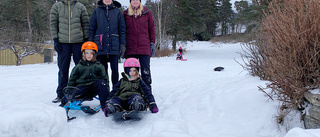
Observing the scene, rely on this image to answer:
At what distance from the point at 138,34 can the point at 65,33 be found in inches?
49.5

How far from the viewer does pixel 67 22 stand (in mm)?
3764

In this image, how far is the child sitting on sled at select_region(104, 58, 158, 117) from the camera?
9.51ft

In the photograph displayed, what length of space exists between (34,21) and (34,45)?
11.1 m

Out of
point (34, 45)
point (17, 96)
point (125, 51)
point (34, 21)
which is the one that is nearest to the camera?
point (125, 51)

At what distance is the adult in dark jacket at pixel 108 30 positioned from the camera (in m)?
3.54

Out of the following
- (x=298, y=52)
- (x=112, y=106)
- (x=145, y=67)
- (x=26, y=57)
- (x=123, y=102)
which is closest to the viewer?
(x=298, y=52)

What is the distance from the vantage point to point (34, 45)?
1367 cm

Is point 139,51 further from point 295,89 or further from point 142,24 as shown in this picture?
point 295,89

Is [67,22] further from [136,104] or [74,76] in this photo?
[136,104]

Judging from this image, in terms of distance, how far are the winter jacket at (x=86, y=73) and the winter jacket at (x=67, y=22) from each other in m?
0.58

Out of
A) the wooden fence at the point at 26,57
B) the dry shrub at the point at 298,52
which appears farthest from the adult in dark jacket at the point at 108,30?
the wooden fence at the point at 26,57

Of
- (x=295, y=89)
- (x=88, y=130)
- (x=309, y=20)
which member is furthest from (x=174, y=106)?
(x=309, y=20)

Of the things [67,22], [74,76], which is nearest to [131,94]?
[74,76]

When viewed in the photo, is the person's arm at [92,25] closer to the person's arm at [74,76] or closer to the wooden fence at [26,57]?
the person's arm at [74,76]
